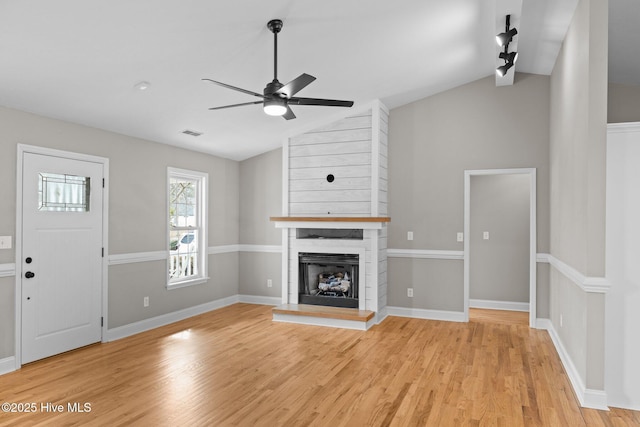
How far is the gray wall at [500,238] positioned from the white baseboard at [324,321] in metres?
2.16

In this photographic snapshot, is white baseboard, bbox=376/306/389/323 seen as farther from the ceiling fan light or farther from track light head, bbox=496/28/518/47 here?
track light head, bbox=496/28/518/47

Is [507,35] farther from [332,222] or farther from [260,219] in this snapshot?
[260,219]

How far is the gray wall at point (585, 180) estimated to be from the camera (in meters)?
3.21

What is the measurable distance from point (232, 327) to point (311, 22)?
381 cm

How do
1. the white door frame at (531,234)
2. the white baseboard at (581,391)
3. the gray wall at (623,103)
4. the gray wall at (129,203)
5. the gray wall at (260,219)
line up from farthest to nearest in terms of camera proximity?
the gray wall at (260,219)
the white door frame at (531,234)
the gray wall at (623,103)
the gray wall at (129,203)
the white baseboard at (581,391)

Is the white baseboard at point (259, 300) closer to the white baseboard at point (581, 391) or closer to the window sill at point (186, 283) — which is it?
the window sill at point (186, 283)

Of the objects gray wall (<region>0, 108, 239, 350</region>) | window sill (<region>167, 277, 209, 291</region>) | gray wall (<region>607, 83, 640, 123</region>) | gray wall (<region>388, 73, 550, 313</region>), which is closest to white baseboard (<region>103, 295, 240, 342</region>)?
gray wall (<region>0, 108, 239, 350</region>)

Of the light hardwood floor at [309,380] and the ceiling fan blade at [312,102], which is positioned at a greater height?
the ceiling fan blade at [312,102]

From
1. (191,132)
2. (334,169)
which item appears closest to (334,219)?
(334,169)

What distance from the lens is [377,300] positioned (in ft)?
18.8

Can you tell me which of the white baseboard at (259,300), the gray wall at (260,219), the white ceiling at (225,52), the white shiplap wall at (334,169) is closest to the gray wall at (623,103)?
the white ceiling at (225,52)

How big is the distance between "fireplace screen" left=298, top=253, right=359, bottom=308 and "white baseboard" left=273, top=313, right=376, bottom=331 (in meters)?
0.38

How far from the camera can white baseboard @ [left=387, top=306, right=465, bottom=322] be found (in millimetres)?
5922

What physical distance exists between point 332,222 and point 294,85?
286 cm
